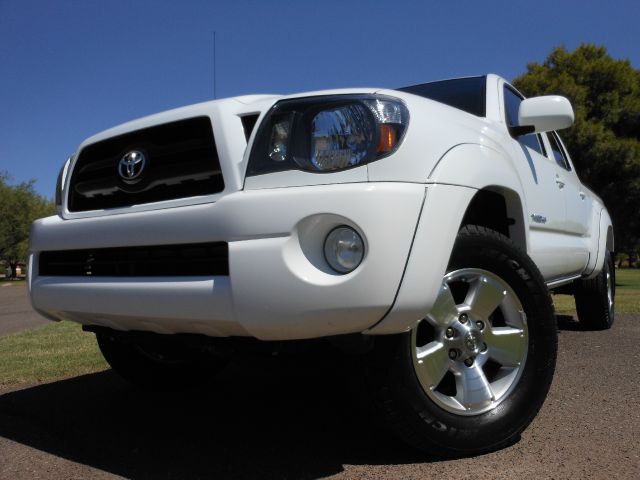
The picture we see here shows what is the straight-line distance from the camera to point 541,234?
3.50 m

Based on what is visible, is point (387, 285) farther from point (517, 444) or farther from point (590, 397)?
point (590, 397)

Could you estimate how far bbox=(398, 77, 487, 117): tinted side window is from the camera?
3566 mm

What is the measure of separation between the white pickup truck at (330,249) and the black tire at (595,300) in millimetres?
3205

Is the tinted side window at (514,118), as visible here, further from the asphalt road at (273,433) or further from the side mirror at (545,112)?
the asphalt road at (273,433)

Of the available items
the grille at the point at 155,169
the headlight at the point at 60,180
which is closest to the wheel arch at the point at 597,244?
the grille at the point at 155,169

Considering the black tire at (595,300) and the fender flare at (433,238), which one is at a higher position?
the fender flare at (433,238)

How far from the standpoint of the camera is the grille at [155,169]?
7.92 ft

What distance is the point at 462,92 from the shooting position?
3764 mm

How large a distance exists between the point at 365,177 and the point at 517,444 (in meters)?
1.31

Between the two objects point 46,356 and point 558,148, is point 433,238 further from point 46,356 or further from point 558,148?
point 46,356

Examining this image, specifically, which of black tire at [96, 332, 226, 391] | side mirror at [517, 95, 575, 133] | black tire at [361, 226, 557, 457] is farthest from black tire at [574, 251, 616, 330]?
black tire at [96, 332, 226, 391]

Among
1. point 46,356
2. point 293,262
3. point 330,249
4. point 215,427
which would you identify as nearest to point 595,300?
point 215,427

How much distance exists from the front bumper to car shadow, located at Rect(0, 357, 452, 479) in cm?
41

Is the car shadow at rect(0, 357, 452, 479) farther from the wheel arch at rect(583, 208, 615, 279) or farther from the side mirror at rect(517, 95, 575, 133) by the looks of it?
the wheel arch at rect(583, 208, 615, 279)
